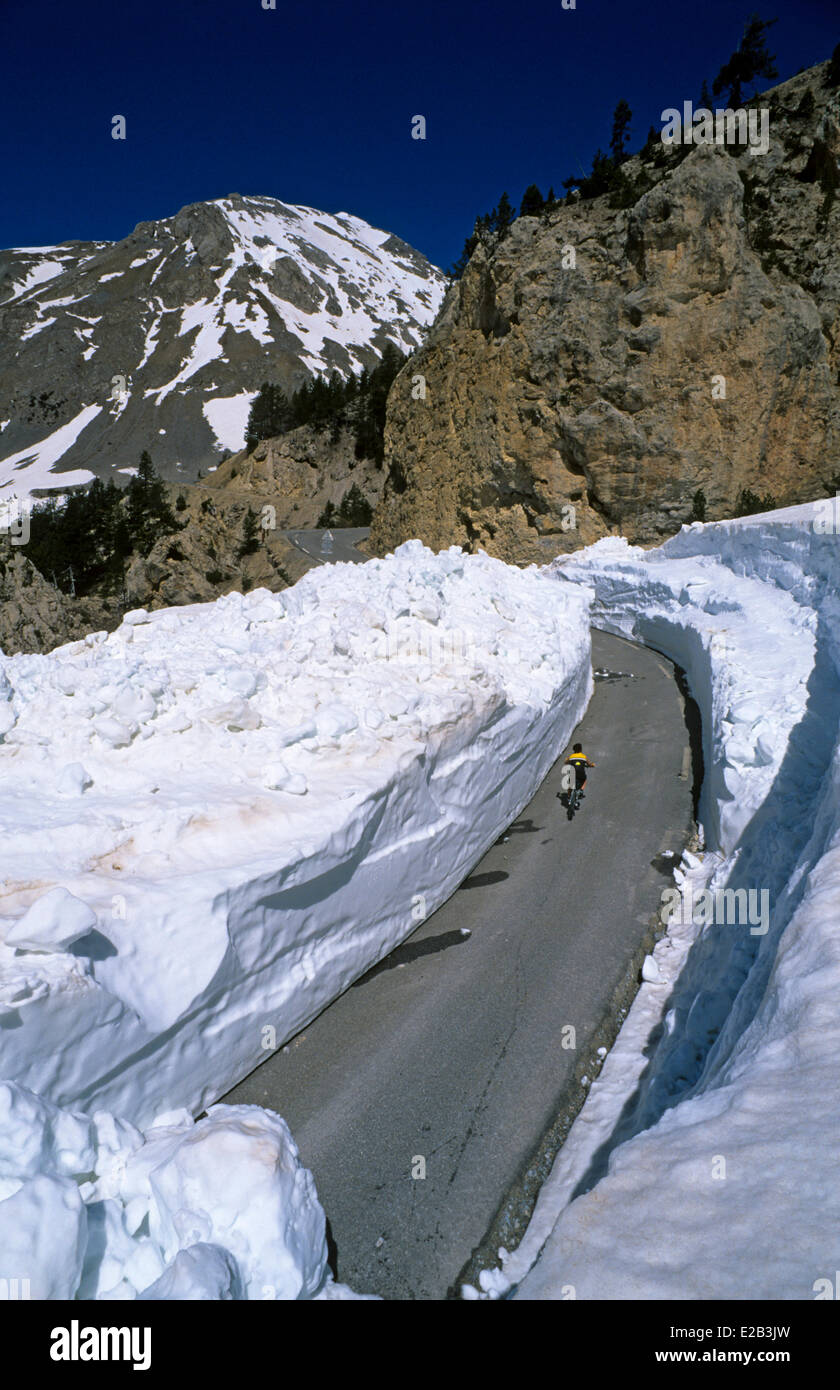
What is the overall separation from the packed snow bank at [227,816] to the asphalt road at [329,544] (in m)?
29.1

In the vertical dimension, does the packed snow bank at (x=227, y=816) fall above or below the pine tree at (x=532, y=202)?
below

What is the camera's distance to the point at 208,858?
6020 millimetres

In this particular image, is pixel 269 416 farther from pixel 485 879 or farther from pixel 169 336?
pixel 169 336

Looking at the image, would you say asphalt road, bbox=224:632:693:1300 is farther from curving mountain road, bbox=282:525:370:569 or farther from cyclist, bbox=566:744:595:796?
curving mountain road, bbox=282:525:370:569

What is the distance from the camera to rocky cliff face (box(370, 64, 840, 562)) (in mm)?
31078

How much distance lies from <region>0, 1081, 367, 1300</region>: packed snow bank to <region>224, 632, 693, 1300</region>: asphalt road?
105cm

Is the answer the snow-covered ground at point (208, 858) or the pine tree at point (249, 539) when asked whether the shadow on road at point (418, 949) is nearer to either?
the snow-covered ground at point (208, 858)

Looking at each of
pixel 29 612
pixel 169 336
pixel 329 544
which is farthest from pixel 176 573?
pixel 169 336

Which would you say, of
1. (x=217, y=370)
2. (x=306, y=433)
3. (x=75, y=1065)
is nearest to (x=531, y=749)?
(x=75, y=1065)

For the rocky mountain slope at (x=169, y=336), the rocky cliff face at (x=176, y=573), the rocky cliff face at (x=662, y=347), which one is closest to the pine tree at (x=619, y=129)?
the rocky cliff face at (x=662, y=347)

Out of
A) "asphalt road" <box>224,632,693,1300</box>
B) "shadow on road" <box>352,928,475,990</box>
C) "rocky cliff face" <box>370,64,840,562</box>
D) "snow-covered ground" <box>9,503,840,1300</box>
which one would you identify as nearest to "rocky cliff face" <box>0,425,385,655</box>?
"rocky cliff face" <box>370,64,840,562</box>

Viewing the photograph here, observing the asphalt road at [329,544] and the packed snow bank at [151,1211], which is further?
the asphalt road at [329,544]

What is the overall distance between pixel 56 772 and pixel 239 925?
8.52 ft

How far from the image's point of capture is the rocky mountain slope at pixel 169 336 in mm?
111812
